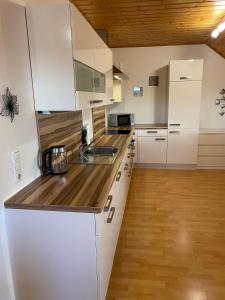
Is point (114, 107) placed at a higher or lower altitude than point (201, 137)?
higher

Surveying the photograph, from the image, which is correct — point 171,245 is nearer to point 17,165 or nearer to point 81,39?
point 17,165

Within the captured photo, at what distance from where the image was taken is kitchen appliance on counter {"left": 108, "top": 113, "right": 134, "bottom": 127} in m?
4.49

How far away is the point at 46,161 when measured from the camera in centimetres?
180

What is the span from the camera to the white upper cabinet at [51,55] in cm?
145

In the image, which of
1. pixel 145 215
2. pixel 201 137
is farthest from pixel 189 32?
pixel 145 215

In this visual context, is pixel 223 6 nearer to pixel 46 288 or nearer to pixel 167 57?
pixel 167 57

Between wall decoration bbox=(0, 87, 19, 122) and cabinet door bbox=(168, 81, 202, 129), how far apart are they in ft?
11.0

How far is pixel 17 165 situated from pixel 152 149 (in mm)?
3321

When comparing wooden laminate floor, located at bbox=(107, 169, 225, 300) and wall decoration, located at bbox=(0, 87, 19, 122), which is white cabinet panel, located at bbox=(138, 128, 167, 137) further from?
wall decoration, located at bbox=(0, 87, 19, 122)

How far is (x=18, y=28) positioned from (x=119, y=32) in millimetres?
2507

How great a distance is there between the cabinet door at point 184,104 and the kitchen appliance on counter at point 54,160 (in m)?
2.93

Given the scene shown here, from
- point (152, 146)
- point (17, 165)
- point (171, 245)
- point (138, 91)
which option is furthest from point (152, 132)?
point (17, 165)

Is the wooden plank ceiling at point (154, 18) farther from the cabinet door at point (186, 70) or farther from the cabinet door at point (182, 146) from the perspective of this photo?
the cabinet door at point (182, 146)

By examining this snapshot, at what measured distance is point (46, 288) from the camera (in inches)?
56.8
